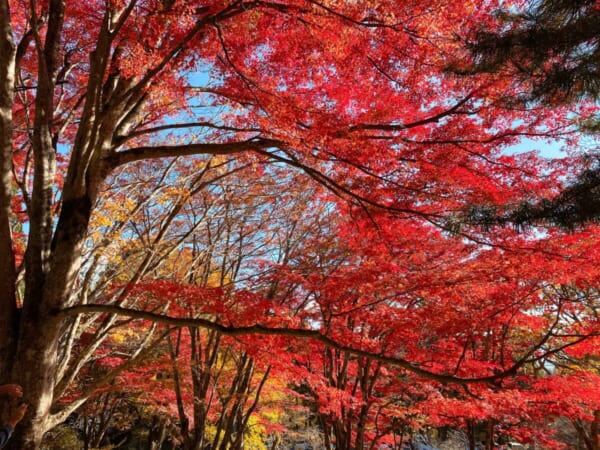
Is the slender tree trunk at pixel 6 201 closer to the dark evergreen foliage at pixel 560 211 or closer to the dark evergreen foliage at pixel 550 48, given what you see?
the dark evergreen foliage at pixel 560 211

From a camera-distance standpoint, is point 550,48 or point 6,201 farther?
point 550,48

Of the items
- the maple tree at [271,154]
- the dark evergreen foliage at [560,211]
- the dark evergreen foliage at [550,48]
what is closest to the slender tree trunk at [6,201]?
the maple tree at [271,154]

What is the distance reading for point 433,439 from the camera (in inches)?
1074

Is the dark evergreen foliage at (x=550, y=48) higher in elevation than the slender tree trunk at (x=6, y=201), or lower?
higher

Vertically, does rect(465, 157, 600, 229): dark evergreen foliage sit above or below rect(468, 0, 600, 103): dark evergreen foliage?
below

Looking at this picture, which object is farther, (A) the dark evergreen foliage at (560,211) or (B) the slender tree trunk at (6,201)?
(A) the dark evergreen foliage at (560,211)

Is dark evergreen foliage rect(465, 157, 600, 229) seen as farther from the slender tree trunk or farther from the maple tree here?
the slender tree trunk

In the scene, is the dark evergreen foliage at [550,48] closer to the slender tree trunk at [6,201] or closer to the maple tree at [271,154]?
the maple tree at [271,154]

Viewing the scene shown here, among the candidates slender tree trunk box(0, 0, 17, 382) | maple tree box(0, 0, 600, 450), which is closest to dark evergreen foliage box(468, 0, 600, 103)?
maple tree box(0, 0, 600, 450)

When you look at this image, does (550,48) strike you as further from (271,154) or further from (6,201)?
(6,201)

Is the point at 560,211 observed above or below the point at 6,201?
above

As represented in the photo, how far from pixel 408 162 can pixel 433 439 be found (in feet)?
93.6

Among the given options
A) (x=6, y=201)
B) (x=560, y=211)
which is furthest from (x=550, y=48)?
(x=6, y=201)

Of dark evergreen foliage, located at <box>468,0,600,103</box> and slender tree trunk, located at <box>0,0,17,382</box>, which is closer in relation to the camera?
slender tree trunk, located at <box>0,0,17,382</box>
